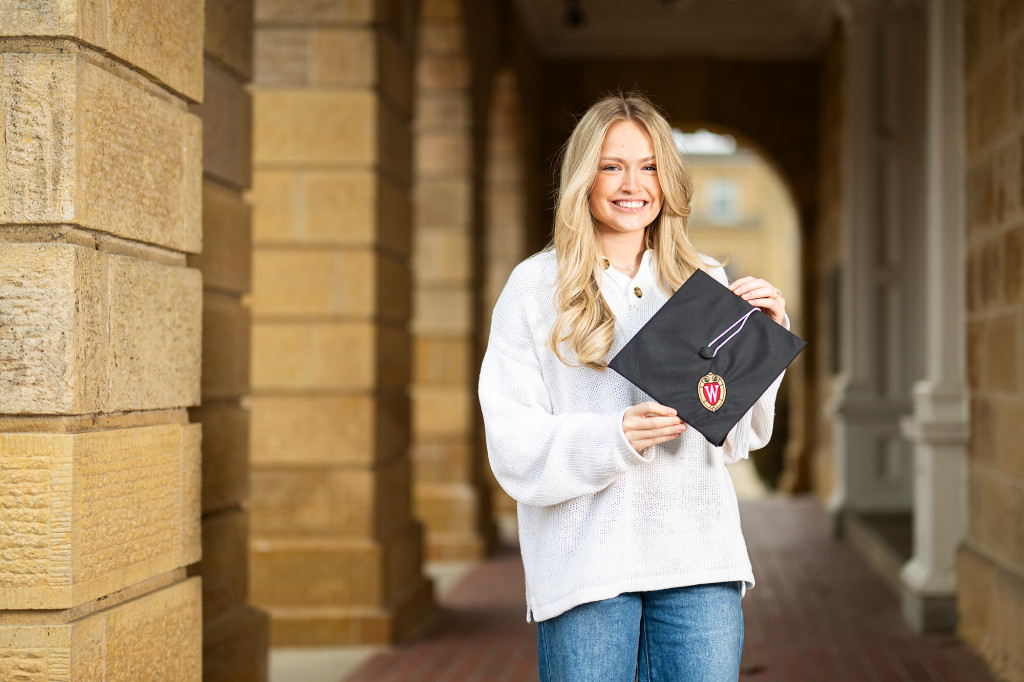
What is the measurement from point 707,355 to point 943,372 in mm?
3901

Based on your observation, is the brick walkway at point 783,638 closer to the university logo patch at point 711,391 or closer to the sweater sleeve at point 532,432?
the sweater sleeve at point 532,432

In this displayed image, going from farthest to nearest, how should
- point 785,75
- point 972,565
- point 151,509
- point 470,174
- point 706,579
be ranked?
1. point 785,75
2. point 470,174
3. point 972,565
4. point 151,509
5. point 706,579

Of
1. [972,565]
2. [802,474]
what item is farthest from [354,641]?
[802,474]

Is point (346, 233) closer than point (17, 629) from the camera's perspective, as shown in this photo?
No

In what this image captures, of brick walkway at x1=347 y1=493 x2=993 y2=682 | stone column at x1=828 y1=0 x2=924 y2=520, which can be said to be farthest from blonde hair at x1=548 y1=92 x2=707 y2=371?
stone column at x1=828 y1=0 x2=924 y2=520

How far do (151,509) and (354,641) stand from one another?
285cm

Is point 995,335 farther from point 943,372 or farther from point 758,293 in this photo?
point 758,293

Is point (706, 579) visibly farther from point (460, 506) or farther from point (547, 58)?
point (547, 58)

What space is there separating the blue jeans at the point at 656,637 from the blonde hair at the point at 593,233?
0.44 meters

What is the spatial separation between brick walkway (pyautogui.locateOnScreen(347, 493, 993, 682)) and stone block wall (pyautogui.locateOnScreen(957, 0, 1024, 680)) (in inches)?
13.6

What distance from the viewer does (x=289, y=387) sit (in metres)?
A: 5.20

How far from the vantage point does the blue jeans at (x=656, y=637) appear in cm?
199

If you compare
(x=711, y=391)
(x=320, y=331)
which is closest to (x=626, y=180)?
(x=711, y=391)

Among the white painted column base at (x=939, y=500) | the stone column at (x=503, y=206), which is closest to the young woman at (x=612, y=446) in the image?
the white painted column base at (x=939, y=500)
